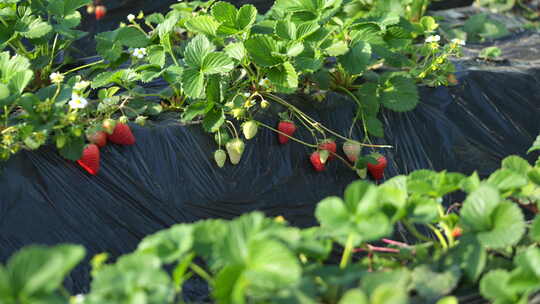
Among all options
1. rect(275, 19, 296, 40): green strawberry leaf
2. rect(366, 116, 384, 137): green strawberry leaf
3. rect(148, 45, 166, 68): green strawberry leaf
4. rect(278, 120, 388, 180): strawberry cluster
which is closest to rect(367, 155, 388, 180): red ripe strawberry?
rect(278, 120, 388, 180): strawberry cluster

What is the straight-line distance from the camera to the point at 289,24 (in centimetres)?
272

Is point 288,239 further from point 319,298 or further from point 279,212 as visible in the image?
point 279,212

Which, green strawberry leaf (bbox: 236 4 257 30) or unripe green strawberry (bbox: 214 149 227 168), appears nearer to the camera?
unripe green strawberry (bbox: 214 149 227 168)

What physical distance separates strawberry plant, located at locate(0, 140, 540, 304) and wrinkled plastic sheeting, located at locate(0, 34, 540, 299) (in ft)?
2.99

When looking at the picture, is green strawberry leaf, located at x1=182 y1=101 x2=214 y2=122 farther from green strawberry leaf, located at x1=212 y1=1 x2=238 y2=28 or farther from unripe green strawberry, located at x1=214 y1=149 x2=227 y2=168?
green strawberry leaf, located at x1=212 y1=1 x2=238 y2=28

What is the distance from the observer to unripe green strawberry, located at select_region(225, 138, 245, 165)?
2.61 m

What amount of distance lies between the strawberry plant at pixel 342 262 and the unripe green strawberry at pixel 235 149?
923 mm

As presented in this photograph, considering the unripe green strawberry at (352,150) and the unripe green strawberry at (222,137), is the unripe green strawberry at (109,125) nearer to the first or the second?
the unripe green strawberry at (222,137)

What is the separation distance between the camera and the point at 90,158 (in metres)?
2.41

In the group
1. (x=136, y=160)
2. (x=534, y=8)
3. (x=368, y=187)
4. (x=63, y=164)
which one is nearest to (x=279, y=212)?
(x=136, y=160)

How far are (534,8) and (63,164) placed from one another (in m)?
4.24

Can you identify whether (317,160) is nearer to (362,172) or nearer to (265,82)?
(362,172)

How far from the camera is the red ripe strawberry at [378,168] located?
111 inches

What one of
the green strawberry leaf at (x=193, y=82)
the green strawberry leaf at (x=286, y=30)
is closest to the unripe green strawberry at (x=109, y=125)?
the green strawberry leaf at (x=193, y=82)
